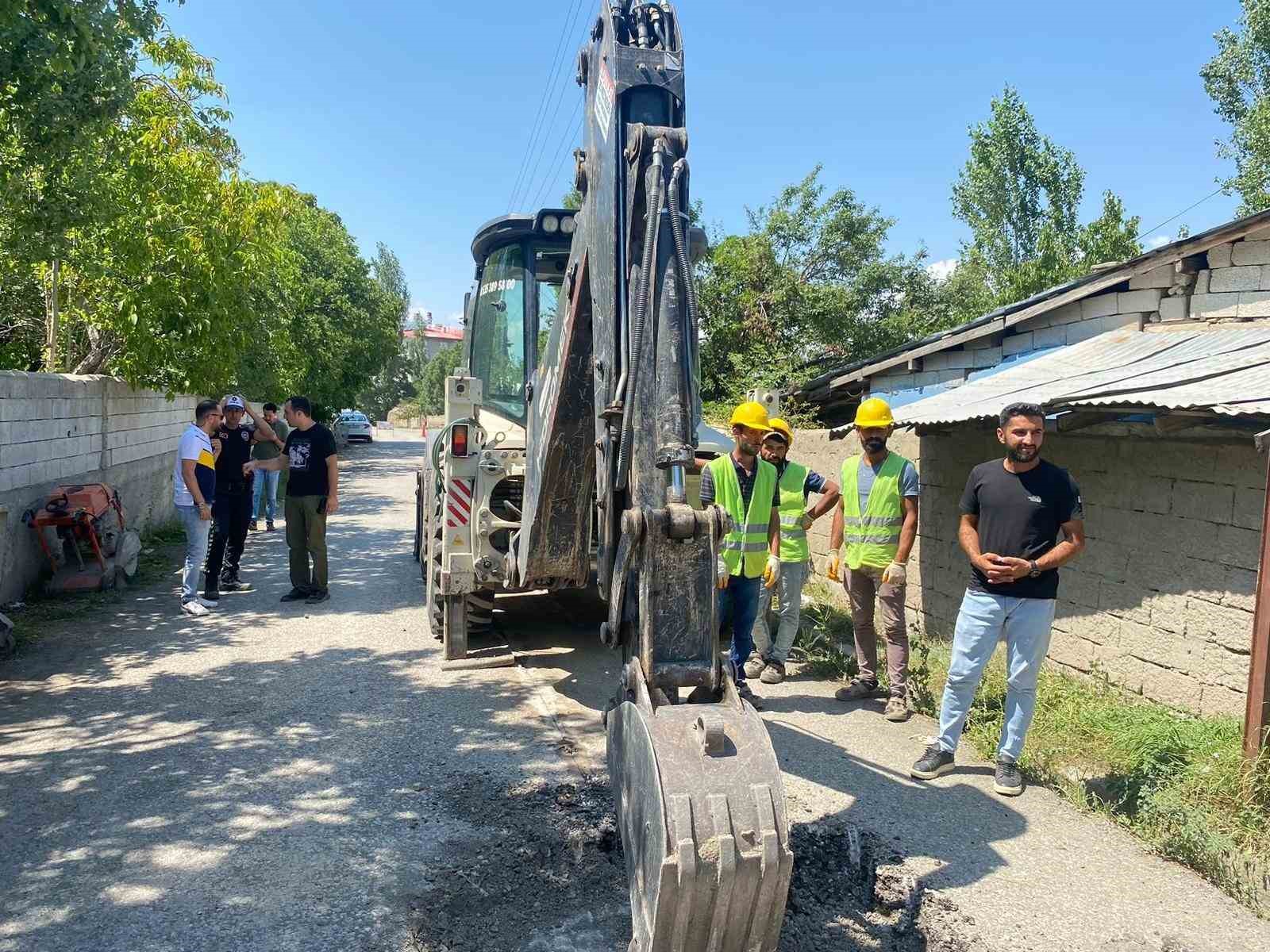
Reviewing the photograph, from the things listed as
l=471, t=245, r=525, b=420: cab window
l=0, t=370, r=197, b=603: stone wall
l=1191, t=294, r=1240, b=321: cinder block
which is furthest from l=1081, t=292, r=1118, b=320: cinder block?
l=0, t=370, r=197, b=603: stone wall

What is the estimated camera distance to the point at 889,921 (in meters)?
3.12

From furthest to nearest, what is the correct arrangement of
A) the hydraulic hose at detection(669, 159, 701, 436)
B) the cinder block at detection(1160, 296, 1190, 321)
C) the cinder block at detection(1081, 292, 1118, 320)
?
the cinder block at detection(1081, 292, 1118, 320) → the cinder block at detection(1160, 296, 1190, 321) → the hydraulic hose at detection(669, 159, 701, 436)

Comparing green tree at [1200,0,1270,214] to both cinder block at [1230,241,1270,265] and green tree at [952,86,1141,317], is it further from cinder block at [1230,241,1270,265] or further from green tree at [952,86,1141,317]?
cinder block at [1230,241,1270,265]

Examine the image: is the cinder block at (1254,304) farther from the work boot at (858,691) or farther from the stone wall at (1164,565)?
the work boot at (858,691)

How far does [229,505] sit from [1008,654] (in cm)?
698

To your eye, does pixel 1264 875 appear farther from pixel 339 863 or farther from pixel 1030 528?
pixel 339 863

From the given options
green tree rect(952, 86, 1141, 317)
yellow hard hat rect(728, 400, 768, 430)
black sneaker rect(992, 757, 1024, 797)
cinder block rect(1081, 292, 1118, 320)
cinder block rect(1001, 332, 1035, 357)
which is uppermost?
green tree rect(952, 86, 1141, 317)

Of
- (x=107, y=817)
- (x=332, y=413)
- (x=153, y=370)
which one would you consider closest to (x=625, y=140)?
(x=107, y=817)

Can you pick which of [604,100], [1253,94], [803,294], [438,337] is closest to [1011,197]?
[1253,94]

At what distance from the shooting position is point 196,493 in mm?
7316

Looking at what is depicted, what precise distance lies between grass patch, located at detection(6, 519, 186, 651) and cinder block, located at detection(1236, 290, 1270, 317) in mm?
9897

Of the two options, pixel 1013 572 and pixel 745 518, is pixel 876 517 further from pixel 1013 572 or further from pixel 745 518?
pixel 1013 572

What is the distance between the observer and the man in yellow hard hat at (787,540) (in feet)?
19.6

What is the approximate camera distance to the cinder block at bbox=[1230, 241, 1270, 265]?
7.14 metres
